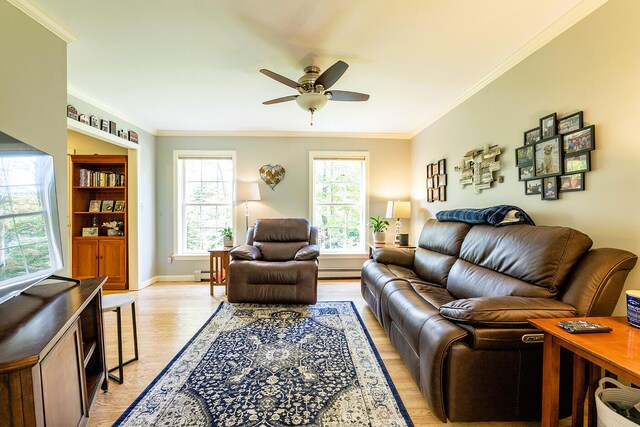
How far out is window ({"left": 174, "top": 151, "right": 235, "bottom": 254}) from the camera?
15.2 ft

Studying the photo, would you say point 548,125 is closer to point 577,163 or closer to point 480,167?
point 577,163

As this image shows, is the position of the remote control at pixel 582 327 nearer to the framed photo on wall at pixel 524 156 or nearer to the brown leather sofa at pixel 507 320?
the brown leather sofa at pixel 507 320

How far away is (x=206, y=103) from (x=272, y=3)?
1960 millimetres

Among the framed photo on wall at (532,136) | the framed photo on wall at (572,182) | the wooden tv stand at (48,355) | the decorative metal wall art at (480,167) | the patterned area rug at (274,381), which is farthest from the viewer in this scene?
the decorative metal wall art at (480,167)

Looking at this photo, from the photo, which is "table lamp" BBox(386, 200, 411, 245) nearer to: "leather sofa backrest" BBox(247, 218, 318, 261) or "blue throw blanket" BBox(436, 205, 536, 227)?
"leather sofa backrest" BBox(247, 218, 318, 261)

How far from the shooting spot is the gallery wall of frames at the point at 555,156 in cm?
175

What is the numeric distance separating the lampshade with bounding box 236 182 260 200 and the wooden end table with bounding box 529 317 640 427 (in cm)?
367

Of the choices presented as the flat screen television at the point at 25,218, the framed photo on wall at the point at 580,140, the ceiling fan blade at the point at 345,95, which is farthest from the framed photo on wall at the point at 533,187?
the flat screen television at the point at 25,218

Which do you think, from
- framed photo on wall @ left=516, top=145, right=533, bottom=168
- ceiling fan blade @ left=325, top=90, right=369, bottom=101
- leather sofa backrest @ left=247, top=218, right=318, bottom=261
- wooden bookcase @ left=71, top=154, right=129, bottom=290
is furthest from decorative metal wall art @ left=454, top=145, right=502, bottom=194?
wooden bookcase @ left=71, top=154, right=129, bottom=290

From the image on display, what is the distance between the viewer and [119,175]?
418cm

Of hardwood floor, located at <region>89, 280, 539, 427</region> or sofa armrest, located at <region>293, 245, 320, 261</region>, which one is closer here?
hardwood floor, located at <region>89, 280, 539, 427</region>

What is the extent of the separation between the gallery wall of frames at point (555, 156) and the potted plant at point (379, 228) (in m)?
2.15

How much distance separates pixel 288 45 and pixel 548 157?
213cm

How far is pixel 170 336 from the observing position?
2561mm
